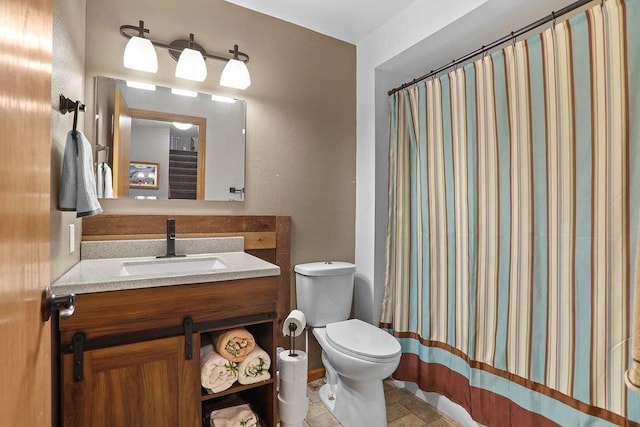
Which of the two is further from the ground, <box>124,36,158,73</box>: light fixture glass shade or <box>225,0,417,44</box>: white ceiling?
<box>225,0,417,44</box>: white ceiling

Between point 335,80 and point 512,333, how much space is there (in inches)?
76.1

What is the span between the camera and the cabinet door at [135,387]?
1.19 metres

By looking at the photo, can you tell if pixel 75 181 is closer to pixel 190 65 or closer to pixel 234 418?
pixel 190 65

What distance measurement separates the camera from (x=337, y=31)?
7.91 ft

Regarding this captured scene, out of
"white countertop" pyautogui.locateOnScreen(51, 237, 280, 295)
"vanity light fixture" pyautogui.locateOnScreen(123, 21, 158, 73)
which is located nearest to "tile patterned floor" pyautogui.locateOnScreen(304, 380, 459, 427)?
"white countertop" pyautogui.locateOnScreen(51, 237, 280, 295)

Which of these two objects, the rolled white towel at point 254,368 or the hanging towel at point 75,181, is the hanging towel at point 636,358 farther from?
the hanging towel at point 75,181

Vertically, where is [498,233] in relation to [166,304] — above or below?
above

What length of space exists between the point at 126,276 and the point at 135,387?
41 cm

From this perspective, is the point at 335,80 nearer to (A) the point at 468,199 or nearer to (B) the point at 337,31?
(B) the point at 337,31

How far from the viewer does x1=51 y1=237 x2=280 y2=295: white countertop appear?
119 cm

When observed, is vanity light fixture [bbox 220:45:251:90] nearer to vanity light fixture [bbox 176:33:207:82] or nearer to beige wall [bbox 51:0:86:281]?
vanity light fixture [bbox 176:33:207:82]

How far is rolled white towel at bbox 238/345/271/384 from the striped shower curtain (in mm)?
1022

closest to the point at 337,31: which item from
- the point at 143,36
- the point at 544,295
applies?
the point at 143,36

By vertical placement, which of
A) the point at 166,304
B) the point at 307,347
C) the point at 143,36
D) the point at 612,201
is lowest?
the point at 307,347
